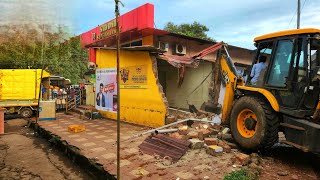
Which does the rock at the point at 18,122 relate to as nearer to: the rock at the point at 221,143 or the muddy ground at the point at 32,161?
the muddy ground at the point at 32,161

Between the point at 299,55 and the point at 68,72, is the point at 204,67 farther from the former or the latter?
the point at 68,72

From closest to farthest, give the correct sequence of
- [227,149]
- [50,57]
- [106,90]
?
[227,149], [106,90], [50,57]

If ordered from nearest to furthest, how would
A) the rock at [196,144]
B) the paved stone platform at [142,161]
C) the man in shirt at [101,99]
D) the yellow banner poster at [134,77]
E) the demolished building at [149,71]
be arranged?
1. the paved stone platform at [142,161]
2. the rock at [196,144]
3. the demolished building at [149,71]
4. the yellow banner poster at [134,77]
5. the man in shirt at [101,99]

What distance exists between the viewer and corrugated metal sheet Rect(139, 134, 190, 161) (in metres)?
5.96

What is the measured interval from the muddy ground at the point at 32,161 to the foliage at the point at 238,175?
316cm

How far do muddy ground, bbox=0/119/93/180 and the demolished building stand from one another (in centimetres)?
357

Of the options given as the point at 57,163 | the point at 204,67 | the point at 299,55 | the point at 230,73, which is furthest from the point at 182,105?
the point at 299,55

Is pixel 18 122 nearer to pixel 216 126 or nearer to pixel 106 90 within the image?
pixel 106 90

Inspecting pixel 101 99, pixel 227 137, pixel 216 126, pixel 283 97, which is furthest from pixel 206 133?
pixel 101 99

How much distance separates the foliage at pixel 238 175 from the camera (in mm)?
4430

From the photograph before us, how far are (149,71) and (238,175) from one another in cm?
621

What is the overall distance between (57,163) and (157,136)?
278cm

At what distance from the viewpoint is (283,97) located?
532 centimetres

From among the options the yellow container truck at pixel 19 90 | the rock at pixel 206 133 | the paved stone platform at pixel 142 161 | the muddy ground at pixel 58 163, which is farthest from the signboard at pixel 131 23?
the muddy ground at pixel 58 163
